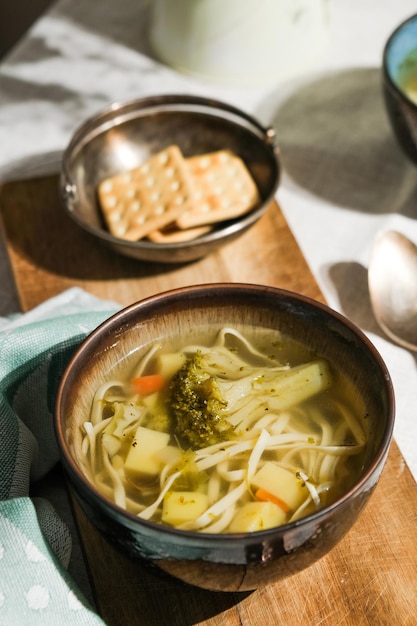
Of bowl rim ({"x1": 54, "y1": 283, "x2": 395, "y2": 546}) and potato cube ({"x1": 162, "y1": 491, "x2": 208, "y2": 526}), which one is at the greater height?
bowl rim ({"x1": 54, "y1": 283, "x2": 395, "y2": 546})

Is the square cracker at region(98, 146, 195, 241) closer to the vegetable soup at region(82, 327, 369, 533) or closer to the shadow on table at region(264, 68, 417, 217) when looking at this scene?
the shadow on table at region(264, 68, 417, 217)

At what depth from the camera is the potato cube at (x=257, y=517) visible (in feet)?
2.96

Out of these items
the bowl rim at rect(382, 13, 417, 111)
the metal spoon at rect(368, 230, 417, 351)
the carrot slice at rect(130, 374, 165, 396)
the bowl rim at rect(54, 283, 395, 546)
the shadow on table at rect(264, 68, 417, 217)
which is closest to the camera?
the bowl rim at rect(54, 283, 395, 546)

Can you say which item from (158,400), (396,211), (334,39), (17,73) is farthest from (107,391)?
(334,39)

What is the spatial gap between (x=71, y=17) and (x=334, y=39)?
0.77 metres

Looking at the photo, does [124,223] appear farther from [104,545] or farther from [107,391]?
[104,545]

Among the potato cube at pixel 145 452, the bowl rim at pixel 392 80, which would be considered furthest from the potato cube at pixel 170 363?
the bowl rim at pixel 392 80

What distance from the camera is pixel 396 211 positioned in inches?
67.5

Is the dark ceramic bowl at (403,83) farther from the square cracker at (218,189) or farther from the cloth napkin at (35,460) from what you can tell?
the cloth napkin at (35,460)

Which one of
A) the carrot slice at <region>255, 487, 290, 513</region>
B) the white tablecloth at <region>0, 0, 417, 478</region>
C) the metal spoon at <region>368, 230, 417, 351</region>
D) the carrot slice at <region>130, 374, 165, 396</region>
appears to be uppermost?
the carrot slice at <region>255, 487, 290, 513</region>

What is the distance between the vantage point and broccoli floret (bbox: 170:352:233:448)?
39.8 inches

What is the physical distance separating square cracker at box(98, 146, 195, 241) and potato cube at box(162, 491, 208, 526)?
69cm

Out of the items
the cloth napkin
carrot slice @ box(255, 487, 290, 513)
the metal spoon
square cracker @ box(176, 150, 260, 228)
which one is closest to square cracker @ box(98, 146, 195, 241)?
square cracker @ box(176, 150, 260, 228)

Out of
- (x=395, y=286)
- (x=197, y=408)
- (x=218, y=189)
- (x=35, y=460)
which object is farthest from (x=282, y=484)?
(x=218, y=189)
